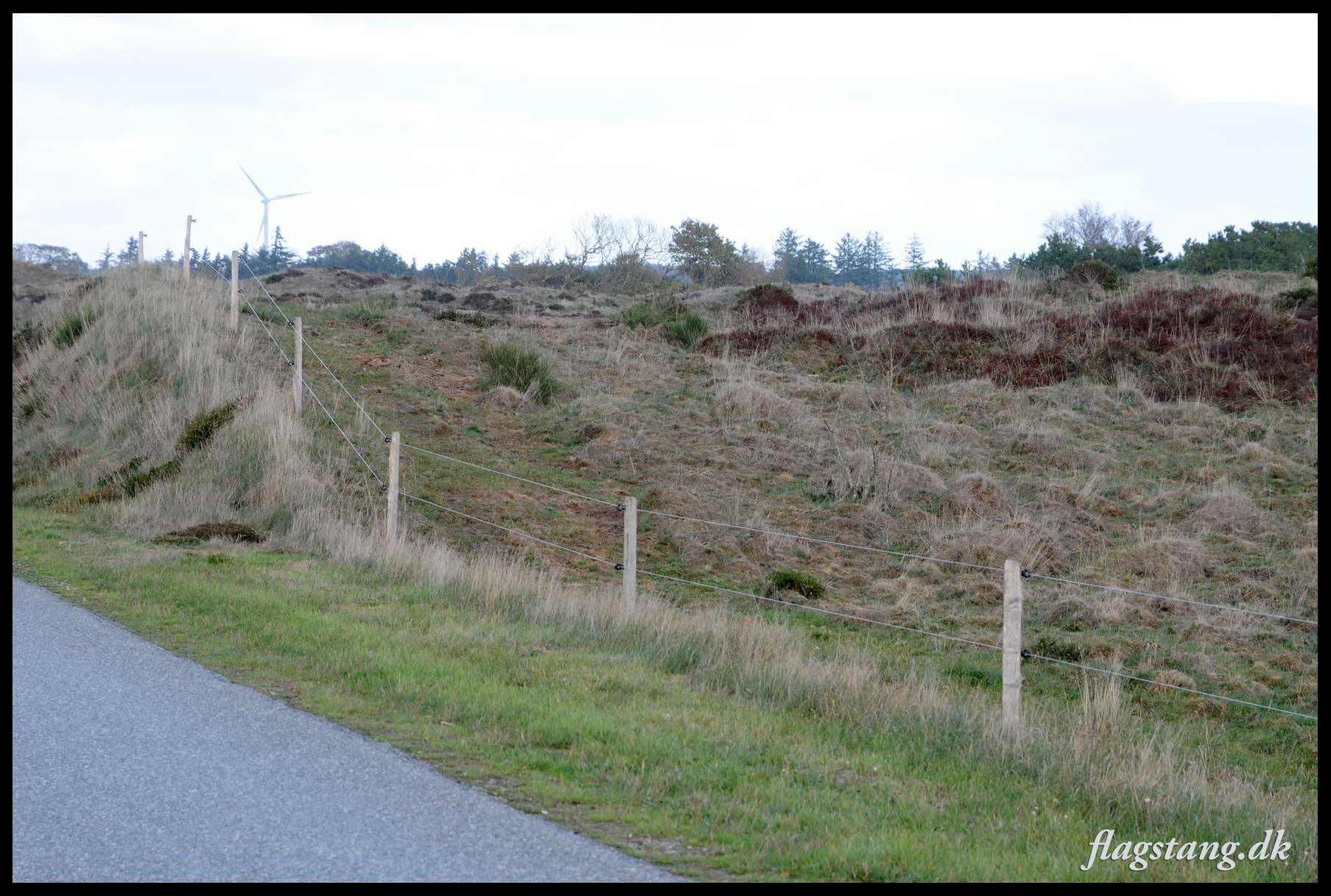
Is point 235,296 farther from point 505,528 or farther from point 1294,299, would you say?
point 1294,299

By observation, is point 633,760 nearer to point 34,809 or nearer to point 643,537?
point 34,809

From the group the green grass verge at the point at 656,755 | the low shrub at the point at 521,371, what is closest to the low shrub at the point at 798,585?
the green grass verge at the point at 656,755

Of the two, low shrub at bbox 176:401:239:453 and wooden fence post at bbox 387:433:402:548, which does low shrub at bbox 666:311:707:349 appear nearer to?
low shrub at bbox 176:401:239:453

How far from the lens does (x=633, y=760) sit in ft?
19.0

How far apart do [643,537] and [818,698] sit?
28.9ft

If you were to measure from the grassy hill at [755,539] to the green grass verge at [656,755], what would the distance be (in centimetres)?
3

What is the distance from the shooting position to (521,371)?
23719mm

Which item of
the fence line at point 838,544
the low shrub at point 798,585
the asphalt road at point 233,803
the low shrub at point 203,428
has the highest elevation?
the low shrub at point 203,428

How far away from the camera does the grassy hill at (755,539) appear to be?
571 cm

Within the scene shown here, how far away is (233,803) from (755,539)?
36.8ft

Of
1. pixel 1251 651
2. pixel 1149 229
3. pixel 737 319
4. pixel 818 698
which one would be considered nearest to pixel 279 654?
pixel 818 698

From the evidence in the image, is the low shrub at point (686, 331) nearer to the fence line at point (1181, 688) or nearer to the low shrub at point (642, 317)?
the low shrub at point (642, 317)

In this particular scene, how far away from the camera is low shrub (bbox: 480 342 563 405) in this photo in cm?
2309

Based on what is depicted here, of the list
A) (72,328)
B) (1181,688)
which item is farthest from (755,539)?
(72,328)
